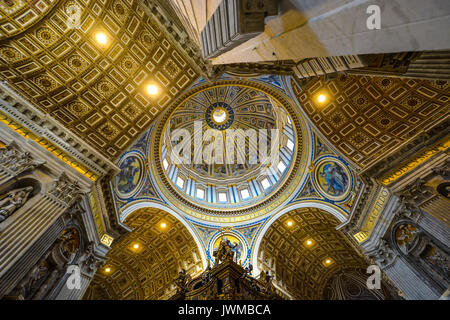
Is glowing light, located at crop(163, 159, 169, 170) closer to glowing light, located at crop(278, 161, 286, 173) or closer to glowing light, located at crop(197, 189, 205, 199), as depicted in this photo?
glowing light, located at crop(197, 189, 205, 199)

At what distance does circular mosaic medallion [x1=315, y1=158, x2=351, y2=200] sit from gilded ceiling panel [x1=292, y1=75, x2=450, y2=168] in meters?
1.01

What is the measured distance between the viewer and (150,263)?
15398mm

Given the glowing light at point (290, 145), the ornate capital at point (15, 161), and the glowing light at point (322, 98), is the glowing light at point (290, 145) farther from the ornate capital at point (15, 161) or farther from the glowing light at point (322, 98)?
the ornate capital at point (15, 161)

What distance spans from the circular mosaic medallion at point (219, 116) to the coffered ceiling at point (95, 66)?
8661 millimetres

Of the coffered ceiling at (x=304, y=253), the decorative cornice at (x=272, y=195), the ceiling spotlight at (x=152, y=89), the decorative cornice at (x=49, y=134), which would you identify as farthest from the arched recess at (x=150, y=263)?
the ceiling spotlight at (x=152, y=89)

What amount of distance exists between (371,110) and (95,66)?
12.3 metres

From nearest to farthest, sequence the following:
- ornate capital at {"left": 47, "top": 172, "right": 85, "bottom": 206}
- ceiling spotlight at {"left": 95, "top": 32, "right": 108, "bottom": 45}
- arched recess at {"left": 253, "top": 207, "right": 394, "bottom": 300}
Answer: ornate capital at {"left": 47, "top": 172, "right": 85, "bottom": 206} → ceiling spotlight at {"left": 95, "top": 32, "right": 108, "bottom": 45} → arched recess at {"left": 253, "top": 207, "right": 394, "bottom": 300}

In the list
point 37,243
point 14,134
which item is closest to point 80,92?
point 14,134

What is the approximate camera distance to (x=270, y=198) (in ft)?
52.1

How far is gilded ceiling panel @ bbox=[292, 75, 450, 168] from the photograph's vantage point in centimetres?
927

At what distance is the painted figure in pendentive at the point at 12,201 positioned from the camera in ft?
21.1

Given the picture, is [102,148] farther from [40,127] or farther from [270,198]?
[270,198]

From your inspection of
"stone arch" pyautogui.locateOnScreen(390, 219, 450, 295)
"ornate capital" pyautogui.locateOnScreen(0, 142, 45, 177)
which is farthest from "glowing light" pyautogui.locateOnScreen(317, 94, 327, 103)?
"ornate capital" pyautogui.locateOnScreen(0, 142, 45, 177)
